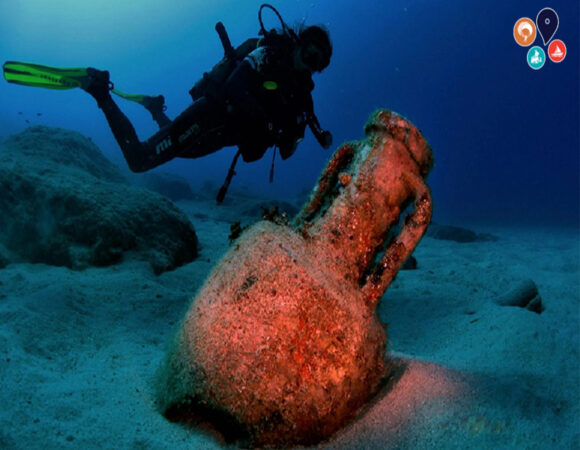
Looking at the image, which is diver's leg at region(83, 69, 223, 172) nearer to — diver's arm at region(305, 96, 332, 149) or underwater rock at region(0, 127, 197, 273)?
underwater rock at region(0, 127, 197, 273)

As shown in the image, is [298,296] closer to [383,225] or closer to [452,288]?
[383,225]

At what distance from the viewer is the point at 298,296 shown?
1.61 meters

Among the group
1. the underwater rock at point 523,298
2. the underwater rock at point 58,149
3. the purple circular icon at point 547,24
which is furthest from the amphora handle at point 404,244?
the purple circular icon at point 547,24

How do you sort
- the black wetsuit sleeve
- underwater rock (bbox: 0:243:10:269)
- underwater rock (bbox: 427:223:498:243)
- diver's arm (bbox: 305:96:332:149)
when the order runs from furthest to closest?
1. underwater rock (bbox: 427:223:498:243)
2. diver's arm (bbox: 305:96:332:149)
3. the black wetsuit sleeve
4. underwater rock (bbox: 0:243:10:269)

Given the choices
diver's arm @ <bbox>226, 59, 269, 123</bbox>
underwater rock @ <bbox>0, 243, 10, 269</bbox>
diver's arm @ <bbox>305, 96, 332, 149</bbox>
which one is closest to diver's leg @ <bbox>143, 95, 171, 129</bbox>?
diver's arm @ <bbox>226, 59, 269, 123</bbox>

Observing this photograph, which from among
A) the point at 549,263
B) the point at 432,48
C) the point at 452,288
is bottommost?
the point at 549,263

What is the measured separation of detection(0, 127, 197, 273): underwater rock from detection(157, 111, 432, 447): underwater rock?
3056 millimetres

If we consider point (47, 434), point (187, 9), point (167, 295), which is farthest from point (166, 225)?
point (187, 9)

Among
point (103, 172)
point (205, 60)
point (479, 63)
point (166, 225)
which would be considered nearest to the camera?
point (166, 225)

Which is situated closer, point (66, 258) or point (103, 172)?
point (66, 258)

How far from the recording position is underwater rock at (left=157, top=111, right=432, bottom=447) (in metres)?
1.50

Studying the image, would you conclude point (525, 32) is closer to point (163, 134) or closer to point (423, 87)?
point (163, 134)

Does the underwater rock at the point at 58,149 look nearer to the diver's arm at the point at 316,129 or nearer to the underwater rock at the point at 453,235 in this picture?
the diver's arm at the point at 316,129

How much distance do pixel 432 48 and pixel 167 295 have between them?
86845mm
